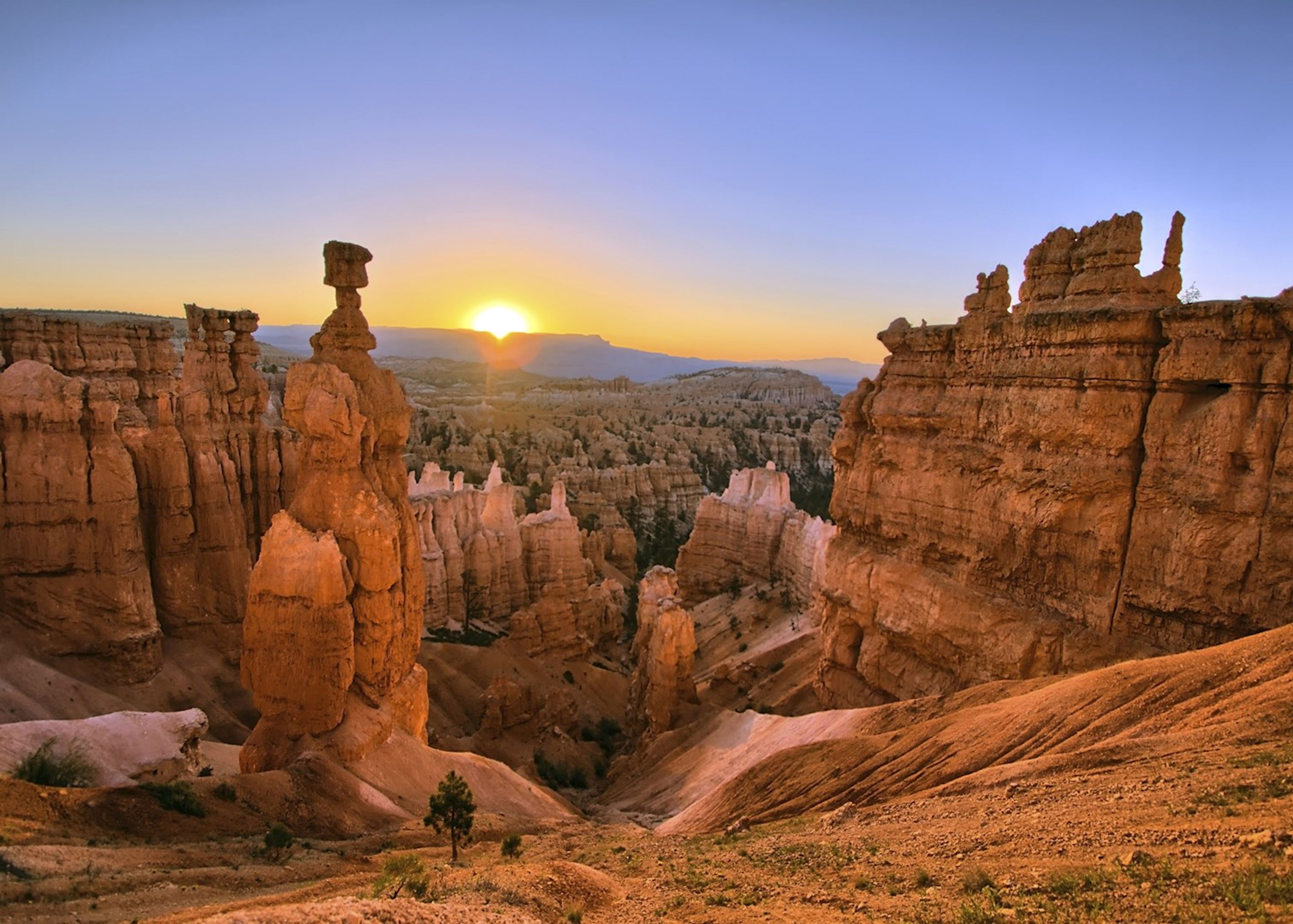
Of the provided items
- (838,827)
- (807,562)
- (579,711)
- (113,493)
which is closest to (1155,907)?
(838,827)

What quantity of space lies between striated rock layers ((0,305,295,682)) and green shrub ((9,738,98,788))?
28.0 ft

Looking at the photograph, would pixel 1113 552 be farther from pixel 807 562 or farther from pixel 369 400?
pixel 807 562

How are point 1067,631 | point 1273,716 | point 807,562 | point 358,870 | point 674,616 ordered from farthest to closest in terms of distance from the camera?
point 807,562 → point 674,616 → point 1067,631 → point 358,870 → point 1273,716

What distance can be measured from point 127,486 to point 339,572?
32.2ft

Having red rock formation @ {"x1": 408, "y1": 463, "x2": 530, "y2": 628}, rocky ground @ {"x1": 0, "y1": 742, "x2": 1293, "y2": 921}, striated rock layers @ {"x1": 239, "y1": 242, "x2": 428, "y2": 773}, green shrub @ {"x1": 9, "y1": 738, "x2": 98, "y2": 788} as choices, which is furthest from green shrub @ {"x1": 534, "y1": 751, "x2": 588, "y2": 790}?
green shrub @ {"x1": 9, "y1": 738, "x2": 98, "y2": 788}

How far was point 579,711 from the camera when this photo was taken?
2934 cm

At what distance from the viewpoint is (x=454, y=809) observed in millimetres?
11328

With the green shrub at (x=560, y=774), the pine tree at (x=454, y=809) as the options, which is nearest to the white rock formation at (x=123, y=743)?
the pine tree at (x=454, y=809)

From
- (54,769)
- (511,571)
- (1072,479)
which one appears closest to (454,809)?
(54,769)

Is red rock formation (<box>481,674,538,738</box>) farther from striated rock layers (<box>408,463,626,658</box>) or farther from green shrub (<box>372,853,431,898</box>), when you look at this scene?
green shrub (<box>372,853,431,898</box>)

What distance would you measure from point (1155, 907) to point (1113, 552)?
29.6 ft

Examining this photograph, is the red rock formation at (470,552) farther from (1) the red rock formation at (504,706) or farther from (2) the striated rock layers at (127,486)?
(2) the striated rock layers at (127,486)

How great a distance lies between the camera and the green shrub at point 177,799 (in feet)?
37.4

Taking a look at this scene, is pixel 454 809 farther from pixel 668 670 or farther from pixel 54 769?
pixel 668 670
